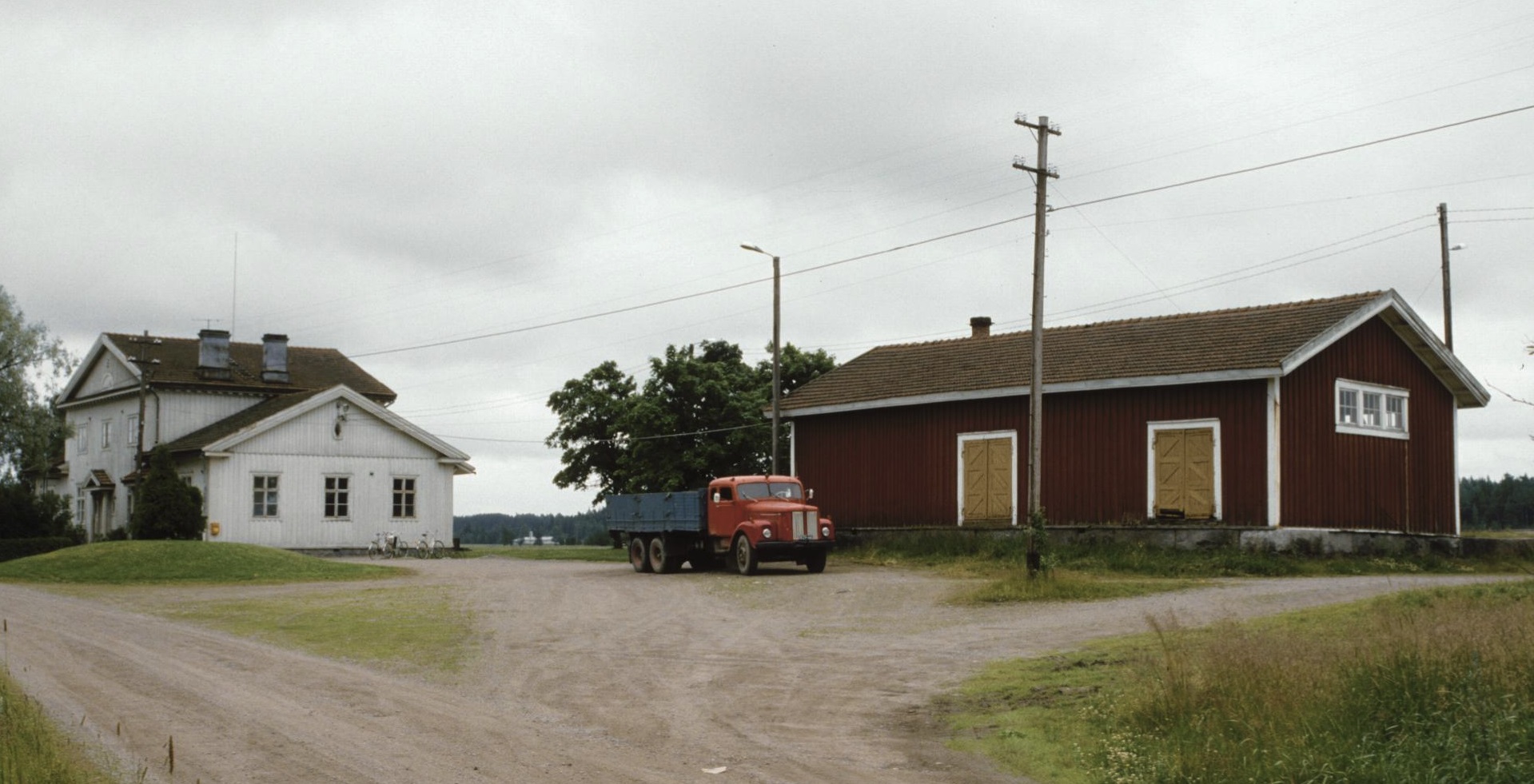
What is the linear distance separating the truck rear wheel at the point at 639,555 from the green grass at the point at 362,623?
570cm

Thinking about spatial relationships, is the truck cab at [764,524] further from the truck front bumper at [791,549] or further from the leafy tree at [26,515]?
the leafy tree at [26,515]

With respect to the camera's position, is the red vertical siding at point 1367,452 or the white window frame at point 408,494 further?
the white window frame at point 408,494

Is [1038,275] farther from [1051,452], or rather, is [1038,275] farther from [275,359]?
[275,359]

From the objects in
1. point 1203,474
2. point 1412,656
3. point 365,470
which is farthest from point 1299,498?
point 365,470


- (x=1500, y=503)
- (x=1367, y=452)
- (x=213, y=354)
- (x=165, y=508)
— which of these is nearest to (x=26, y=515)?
(x=165, y=508)

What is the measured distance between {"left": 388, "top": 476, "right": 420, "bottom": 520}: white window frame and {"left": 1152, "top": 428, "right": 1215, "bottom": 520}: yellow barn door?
28.6m

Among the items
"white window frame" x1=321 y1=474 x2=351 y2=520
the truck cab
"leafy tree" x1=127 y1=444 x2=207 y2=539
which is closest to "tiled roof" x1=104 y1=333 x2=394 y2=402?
"white window frame" x1=321 y1=474 x2=351 y2=520

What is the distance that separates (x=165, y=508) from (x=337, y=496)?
7216mm

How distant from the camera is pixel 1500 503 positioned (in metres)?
76.2

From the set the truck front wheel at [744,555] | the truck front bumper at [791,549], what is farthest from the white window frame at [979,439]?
the truck front wheel at [744,555]

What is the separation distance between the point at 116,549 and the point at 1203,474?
80.6 feet

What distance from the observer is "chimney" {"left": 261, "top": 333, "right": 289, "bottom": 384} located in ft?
166

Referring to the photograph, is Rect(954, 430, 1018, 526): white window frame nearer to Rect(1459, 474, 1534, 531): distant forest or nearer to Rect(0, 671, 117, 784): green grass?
Rect(0, 671, 117, 784): green grass

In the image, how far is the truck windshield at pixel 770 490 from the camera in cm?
2794
